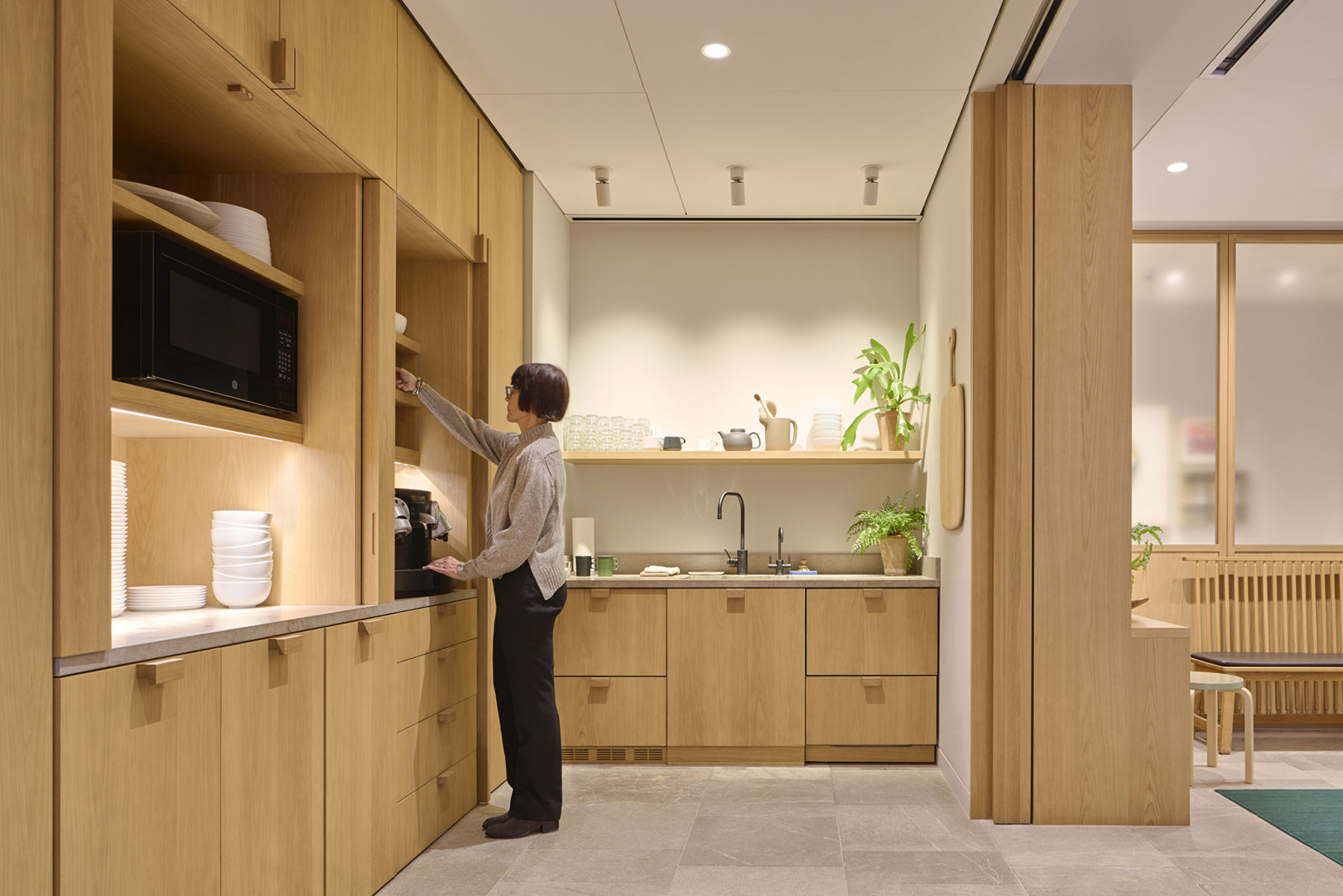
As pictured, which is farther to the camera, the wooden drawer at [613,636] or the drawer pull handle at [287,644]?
the wooden drawer at [613,636]

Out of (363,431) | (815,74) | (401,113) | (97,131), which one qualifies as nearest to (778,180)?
(815,74)

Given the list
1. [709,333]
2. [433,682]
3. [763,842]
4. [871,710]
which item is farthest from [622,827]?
[709,333]

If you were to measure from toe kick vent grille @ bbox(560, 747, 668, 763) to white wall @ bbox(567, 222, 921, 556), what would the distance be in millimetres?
1083

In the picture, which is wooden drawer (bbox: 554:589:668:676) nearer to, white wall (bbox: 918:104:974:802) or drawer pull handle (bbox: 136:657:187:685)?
white wall (bbox: 918:104:974:802)

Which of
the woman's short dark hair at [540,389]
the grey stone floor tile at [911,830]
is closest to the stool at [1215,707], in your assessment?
the grey stone floor tile at [911,830]

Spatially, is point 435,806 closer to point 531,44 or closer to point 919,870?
point 919,870

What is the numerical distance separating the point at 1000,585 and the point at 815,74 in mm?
1881

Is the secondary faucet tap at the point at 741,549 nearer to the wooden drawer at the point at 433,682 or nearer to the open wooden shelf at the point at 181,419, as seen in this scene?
the wooden drawer at the point at 433,682

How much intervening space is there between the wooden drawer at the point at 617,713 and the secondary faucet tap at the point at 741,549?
77 cm

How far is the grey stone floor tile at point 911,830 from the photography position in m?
3.25

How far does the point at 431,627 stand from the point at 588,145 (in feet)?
6.85

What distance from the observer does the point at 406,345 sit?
3422 mm

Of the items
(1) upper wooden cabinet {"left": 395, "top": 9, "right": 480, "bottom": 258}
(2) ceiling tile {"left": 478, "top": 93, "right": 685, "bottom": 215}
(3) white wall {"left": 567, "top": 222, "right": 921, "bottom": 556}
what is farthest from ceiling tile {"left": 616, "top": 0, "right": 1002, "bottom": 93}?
(3) white wall {"left": 567, "top": 222, "right": 921, "bottom": 556}

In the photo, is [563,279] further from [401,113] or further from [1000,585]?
[1000,585]
